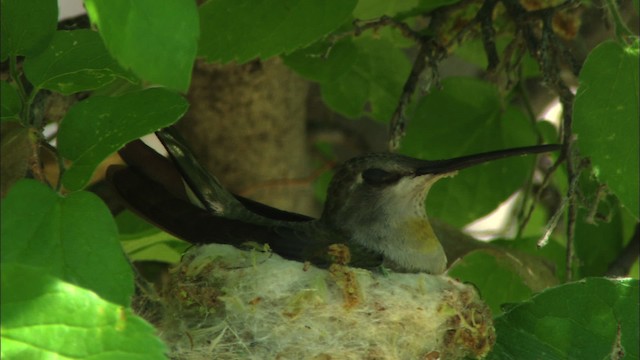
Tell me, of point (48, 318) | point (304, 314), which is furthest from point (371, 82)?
point (48, 318)

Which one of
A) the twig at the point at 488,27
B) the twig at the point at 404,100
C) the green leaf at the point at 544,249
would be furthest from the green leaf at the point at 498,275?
the twig at the point at 488,27

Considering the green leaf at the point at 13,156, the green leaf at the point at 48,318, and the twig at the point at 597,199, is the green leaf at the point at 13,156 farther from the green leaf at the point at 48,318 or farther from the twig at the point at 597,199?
the twig at the point at 597,199

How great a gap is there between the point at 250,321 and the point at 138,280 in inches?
9.0

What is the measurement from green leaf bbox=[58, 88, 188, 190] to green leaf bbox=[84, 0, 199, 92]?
0.24m

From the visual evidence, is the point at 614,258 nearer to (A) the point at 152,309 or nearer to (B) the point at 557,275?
(B) the point at 557,275

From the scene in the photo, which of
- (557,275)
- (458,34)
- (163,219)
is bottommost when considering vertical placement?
(557,275)

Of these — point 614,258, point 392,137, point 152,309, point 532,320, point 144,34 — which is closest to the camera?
point 144,34

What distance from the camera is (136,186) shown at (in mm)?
2092

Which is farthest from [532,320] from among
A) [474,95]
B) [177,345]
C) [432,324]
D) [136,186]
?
[474,95]

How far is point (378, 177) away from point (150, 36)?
125 centimetres

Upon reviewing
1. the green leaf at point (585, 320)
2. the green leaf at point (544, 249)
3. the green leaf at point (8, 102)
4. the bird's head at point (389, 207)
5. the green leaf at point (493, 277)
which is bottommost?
the green leaf at point (544, 249)

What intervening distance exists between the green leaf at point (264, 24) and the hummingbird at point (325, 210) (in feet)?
0.75

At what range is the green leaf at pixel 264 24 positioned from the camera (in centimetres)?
198

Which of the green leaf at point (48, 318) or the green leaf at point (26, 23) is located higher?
the green leaf at point (26, 23)
